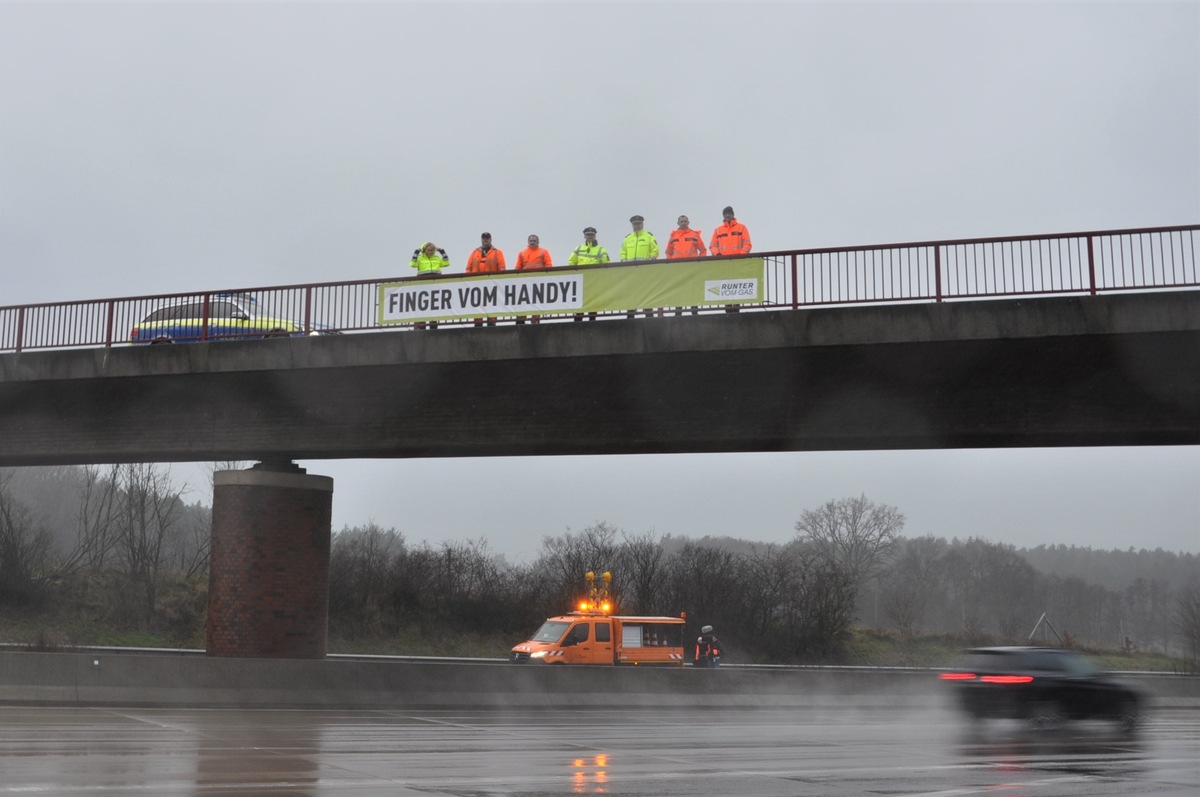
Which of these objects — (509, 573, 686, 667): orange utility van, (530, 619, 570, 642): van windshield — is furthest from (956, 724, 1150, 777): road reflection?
(530, 619, 570, 642): van windshield

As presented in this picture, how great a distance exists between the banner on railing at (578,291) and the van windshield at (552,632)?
10.0m

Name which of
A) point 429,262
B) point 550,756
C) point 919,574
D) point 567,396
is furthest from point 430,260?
point 919,574

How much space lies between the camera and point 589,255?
23.2 m

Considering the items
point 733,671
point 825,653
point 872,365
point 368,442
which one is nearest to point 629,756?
point 872,365

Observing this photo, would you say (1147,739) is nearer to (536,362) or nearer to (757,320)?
(757,320)

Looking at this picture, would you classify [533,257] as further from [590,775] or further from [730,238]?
[590,775]

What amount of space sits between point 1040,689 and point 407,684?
1231 centimetres

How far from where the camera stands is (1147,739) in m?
17.1

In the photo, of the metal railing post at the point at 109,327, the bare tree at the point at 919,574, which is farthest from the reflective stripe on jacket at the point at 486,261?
the bare tree at the point at 919,574

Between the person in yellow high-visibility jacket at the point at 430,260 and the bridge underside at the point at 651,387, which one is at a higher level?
the person in yellow high-visibility jacket at the point at 430,260

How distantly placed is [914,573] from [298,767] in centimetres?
10309

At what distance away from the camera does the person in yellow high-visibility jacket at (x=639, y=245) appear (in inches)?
902

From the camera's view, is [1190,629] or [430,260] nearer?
[430,260]

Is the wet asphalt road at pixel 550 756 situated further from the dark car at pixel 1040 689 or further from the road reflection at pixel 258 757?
the dark car at pixel 1040 689
